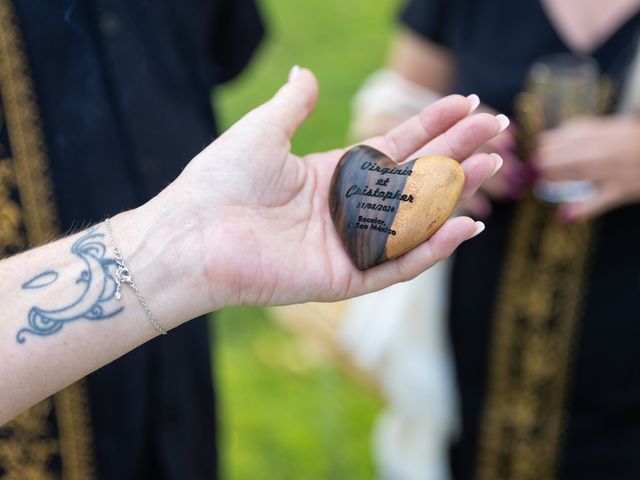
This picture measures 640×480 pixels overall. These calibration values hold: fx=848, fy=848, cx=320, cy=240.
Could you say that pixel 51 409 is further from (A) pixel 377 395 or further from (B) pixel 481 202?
(A) pixel 377 395

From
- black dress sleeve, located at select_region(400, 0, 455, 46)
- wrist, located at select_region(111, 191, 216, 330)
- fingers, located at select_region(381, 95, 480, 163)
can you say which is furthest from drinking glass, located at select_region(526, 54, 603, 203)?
wrist, located at select_region(111, 191, 216, 330)

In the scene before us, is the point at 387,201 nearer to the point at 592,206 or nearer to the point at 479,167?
the point at 479,167

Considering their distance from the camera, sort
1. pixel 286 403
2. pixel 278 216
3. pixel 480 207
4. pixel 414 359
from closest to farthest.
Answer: pixel 278 216
pixel 480 207
pixel 414 359
pixel 286 403

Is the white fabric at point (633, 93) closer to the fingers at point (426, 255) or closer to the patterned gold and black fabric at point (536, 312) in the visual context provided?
the patterned gold and black fabric at point (536, 312)

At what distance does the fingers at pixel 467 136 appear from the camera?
1.29 metres

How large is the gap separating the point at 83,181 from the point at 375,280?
537 millimetres

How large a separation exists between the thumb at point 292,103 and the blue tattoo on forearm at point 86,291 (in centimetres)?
34

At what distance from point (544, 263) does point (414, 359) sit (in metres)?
0.47

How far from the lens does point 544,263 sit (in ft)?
6.67

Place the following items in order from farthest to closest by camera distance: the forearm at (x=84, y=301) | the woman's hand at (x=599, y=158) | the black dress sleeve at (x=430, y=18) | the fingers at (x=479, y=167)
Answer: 1. the black dress sleeve at (x=430, y=18)
2. the woman's hand at (x=599, y=158)
3. the fingers at (x=479, y=167)
4. the forearm at (x=84, y=301)

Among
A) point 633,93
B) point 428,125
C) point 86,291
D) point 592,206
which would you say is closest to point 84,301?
point 86,291

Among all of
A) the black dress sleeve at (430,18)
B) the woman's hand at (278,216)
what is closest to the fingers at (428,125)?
the woman's hand at (278,216)

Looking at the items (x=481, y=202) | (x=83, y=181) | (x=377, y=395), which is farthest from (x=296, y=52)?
(x=83, y=181)

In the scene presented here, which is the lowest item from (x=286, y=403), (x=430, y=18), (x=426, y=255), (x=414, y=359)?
(x=286, y=403)
